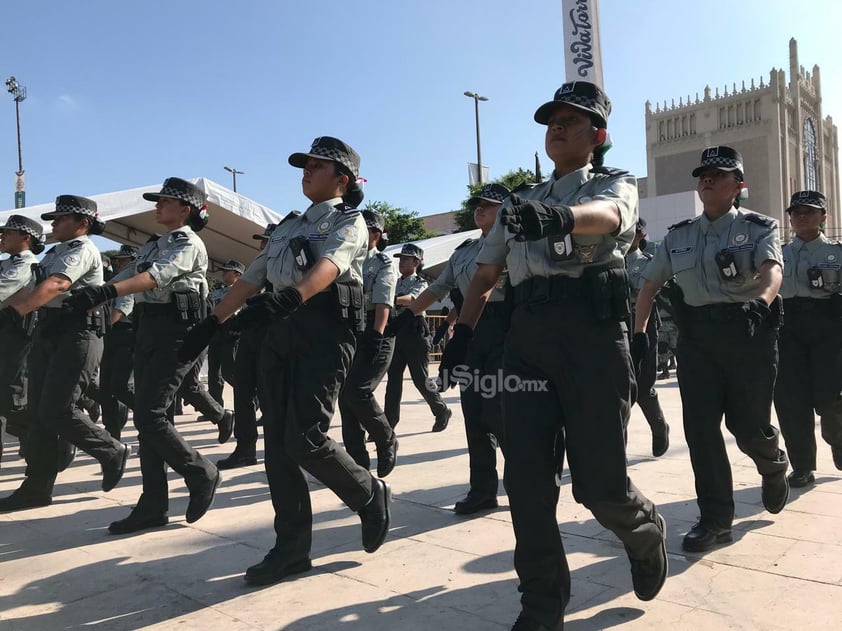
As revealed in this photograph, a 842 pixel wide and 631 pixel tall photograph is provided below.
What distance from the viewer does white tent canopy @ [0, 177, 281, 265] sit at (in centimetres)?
1054

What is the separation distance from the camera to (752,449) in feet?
11.9

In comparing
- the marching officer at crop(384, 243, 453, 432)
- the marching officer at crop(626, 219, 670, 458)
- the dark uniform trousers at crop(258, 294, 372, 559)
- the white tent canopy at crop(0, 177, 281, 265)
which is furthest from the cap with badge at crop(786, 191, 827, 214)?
the white tent canopy at crop(0, 177, 281, 265)

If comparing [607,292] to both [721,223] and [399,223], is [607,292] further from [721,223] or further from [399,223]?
[399,223]

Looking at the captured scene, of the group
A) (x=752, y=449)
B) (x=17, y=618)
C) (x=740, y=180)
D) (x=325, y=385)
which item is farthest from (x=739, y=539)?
(x=17, y=618)

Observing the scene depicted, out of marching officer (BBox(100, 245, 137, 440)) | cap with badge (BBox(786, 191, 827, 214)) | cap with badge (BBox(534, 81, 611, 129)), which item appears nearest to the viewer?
cap with badge (BBox(534, 81, 611, 129))

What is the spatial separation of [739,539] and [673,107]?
7996 centimetres

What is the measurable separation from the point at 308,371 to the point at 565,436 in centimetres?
127

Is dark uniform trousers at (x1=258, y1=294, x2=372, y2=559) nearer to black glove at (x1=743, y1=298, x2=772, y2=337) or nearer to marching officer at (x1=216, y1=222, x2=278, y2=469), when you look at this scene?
black glove at (x1=743, y1=298, x2=772, y2=337)

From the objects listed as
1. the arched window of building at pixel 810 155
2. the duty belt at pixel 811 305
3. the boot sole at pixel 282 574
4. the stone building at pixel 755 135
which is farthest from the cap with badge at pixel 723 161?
the arched window of building at pixel 810 155

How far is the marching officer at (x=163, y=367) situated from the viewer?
13.2ft

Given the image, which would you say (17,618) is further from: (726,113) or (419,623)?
(726,113)

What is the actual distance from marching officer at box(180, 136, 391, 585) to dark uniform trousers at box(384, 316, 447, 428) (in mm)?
3480

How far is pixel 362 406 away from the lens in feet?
17.5

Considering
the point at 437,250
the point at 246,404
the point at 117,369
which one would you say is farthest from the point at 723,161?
the point at 437,250
